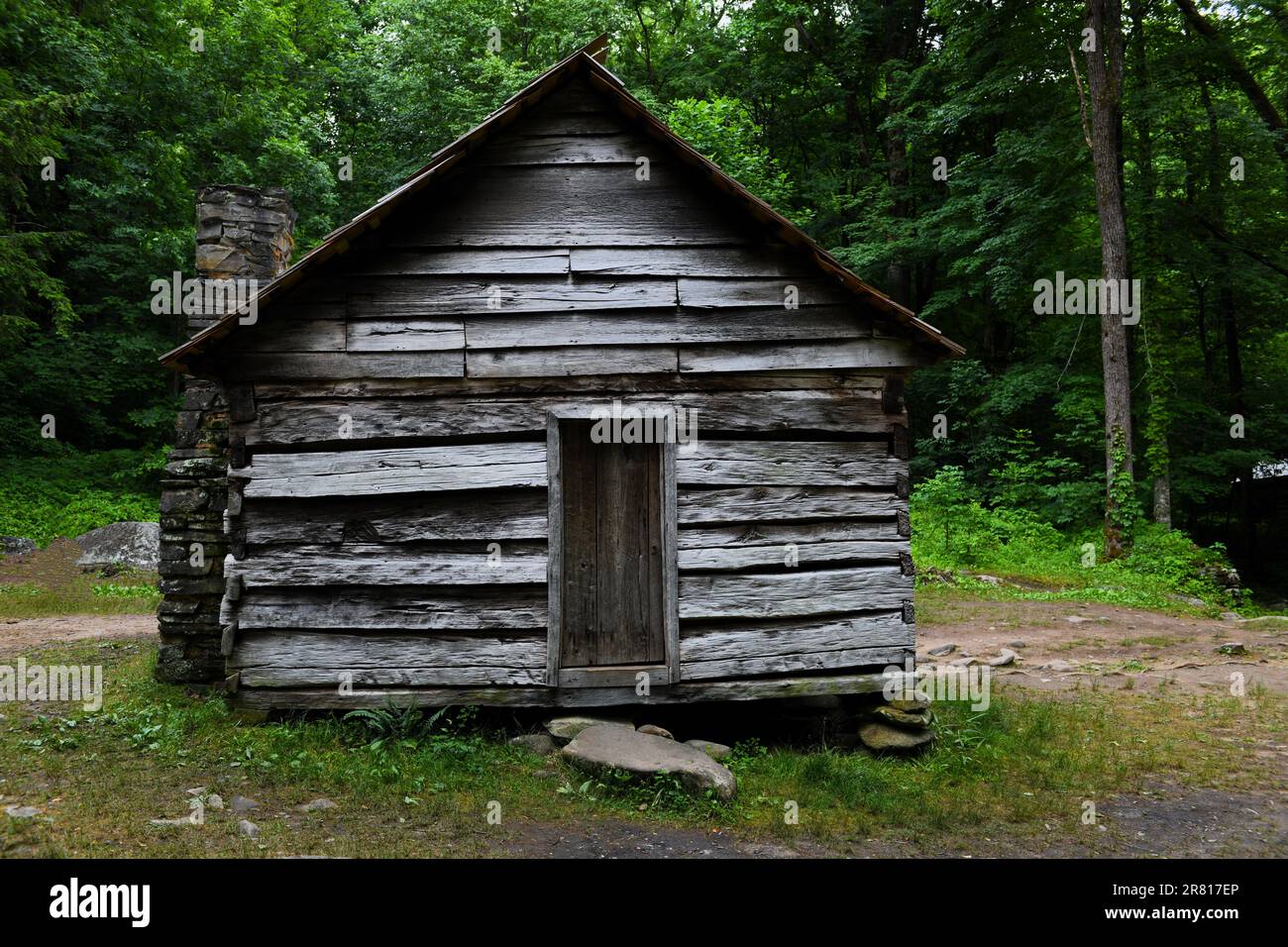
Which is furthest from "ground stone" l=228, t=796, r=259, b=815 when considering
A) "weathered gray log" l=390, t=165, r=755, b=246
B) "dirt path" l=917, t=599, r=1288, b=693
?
"dirt path" l=917, t=599, r=1288, b=693

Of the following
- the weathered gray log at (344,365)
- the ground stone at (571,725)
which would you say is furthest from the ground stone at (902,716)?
the weathered gray log at (344,365)

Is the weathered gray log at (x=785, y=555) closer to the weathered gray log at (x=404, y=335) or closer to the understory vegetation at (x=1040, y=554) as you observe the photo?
the weathered gray log at (x=404, y=335)

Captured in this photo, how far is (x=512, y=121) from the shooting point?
7133 mm

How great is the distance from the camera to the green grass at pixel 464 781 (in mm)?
5238

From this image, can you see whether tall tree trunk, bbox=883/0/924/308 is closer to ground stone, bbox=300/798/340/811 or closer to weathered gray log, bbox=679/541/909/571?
weathered gray log, bbox=679/541/909/571

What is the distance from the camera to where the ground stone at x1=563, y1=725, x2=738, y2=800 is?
6.01 meters

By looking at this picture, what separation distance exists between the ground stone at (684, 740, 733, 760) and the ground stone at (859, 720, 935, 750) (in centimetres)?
123

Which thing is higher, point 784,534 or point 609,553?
point 784,534

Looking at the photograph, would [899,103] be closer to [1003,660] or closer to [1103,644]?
[1103,644]

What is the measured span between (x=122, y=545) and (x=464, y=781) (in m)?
13.4

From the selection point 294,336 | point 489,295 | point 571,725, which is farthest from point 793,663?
point 294,336

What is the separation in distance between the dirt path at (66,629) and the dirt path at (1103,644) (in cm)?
1055
